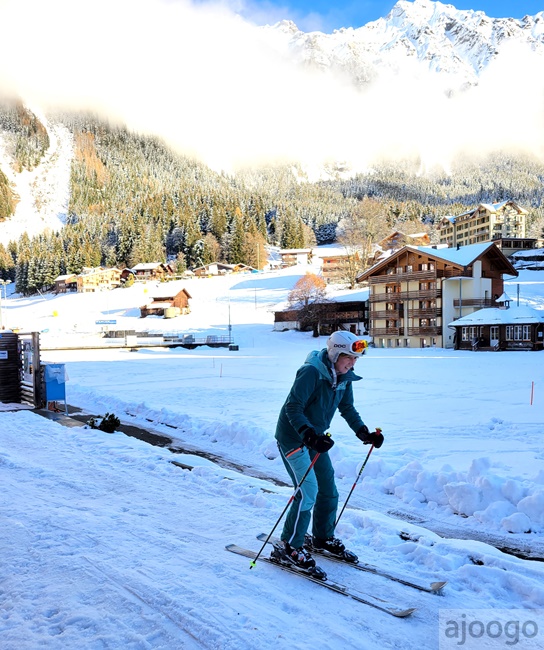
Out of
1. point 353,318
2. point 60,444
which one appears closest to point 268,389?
point 60,444

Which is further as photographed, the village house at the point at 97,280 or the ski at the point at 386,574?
the village house at the point at 97,280

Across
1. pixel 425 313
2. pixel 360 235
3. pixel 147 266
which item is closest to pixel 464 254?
pixel 425 313

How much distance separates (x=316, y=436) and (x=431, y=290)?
157ft

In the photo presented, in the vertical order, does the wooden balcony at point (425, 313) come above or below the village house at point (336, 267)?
below

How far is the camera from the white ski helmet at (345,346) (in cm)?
444

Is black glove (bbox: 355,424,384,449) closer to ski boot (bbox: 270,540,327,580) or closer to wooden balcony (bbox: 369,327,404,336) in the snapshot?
ski boot (bbox: 270,540,327,580)

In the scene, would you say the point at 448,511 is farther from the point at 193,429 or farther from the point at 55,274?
the point at 55,274

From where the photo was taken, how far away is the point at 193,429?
11.7 meters

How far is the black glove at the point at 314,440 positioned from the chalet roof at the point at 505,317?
40.5m

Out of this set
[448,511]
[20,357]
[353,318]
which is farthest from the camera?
[353,318]

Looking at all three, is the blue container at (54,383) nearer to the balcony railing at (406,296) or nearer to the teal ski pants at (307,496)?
the teal ski pants at (307,496)

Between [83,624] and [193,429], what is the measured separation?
26.2ft

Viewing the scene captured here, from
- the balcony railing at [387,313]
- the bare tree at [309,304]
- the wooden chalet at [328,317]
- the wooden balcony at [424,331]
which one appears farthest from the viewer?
the wooden chalet at [328,317]

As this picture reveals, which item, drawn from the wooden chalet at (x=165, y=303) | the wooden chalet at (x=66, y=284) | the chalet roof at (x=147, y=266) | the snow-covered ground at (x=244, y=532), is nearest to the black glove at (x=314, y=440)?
the snow-covered ground at (x=244, y=532)
